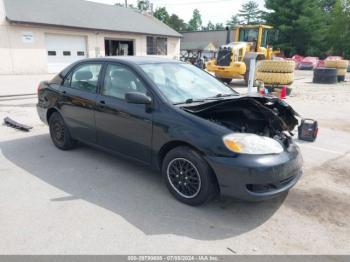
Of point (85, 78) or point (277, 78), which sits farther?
point (277, 78)

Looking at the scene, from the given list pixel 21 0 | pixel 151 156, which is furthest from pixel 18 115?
pixel 21 0

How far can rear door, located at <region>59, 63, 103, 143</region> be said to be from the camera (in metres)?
4.46

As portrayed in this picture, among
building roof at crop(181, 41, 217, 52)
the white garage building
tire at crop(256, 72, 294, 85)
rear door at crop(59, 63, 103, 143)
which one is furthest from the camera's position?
building roof at crop(181, 41, 217, 52)

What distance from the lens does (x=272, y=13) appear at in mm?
45156

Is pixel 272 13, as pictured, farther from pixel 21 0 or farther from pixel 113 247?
pixel 113 247

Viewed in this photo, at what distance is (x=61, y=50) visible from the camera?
2088cm

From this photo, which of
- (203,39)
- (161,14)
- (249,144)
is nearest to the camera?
(249,144)

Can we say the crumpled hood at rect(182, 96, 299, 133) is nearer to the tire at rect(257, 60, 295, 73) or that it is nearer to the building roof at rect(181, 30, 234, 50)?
the tire at rect(257, 60, 295, 73)

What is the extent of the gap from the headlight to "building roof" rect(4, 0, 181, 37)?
62.1 ft

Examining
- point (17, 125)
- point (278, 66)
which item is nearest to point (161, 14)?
point (278, 66)

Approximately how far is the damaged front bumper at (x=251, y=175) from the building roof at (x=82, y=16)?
62.4ft

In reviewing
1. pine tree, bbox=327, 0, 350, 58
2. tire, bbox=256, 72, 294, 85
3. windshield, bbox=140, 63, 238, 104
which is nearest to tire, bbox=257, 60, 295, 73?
tire, bbox=256, 72, 294, 85

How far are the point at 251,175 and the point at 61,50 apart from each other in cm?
2073

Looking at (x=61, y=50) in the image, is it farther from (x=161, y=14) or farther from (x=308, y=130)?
(x=161, y=14)
